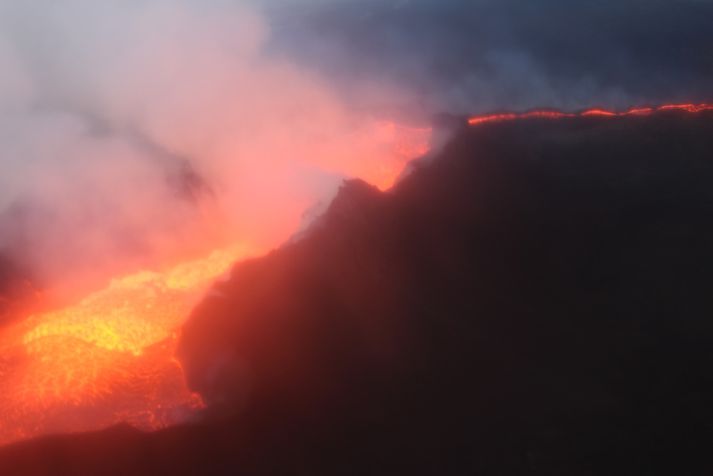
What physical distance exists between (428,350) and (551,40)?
19.4 m

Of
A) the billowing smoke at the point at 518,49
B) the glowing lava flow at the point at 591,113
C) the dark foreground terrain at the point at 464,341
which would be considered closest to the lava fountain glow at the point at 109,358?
the dark foreground terrain at the point at 464,341

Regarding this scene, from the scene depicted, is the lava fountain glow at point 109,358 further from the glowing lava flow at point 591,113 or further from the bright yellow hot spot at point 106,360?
the glowing lava flow at point 591,113

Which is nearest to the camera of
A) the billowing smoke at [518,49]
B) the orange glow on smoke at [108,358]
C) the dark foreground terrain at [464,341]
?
the dark foreground terrain at [464,341]

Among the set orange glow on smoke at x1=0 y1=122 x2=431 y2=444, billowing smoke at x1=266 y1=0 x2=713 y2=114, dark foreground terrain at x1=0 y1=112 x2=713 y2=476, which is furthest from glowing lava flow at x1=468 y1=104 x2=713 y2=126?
orange glow on smoke at x1=0 y1=122 x2=431 y2=444

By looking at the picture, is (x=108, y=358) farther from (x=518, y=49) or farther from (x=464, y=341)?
(x=518, y=49)

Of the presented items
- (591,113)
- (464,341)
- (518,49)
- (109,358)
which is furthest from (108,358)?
(518,49)

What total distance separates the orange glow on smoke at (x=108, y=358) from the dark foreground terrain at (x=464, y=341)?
41cm

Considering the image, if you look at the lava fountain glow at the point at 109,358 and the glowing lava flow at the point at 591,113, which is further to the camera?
the glowing lava flow at the point at 591,113

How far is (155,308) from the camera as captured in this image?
12180 millimetres

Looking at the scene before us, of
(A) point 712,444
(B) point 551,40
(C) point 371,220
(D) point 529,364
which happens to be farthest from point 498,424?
(B) point 551,40

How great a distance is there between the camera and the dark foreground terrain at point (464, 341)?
941cm

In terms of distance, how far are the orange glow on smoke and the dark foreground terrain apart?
1.33 ft

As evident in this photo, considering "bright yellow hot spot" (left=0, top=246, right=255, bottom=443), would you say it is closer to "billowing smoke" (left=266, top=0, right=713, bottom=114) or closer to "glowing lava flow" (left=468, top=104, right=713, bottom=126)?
"glowing lava flow" (left=468, top=104, right=713, bottom=126)

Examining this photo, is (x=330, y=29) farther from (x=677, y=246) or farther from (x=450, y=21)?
(x=677, y=246)
